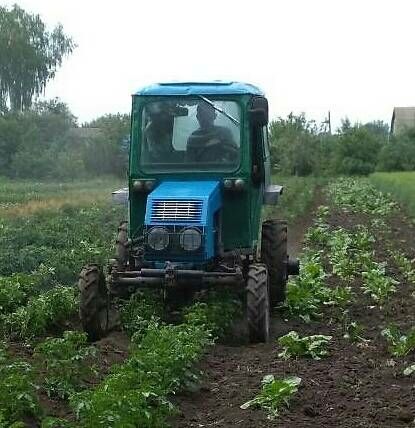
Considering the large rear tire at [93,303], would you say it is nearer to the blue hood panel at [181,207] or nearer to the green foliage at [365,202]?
the blue hood panel at [181,207]

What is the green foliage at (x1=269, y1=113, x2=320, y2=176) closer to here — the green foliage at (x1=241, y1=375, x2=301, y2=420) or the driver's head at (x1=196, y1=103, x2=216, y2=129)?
the driver's head at (x1=196, y1=103, x2=216, y2=129)

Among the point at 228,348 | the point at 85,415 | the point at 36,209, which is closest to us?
the point at 85,415

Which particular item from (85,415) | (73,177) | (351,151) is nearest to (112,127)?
(73,177)

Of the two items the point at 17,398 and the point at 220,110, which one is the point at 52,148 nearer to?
the point at 220,110

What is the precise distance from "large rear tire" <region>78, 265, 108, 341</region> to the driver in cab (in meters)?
1.73

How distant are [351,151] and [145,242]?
183 ft

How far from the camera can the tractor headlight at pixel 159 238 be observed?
886 cm

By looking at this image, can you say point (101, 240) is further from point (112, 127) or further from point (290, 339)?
point (112, 127)

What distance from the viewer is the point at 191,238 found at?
28.9ft

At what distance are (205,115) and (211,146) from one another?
1.17ft

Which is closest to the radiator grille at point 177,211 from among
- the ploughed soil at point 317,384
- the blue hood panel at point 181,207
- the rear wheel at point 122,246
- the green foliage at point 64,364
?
the blue hood panel at point 181,207

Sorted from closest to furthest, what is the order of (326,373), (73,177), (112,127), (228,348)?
(326,373), (228,348), (112,127), (73,177)

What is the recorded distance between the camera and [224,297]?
30.9 ft

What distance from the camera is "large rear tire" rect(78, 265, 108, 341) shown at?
8688mm
